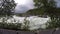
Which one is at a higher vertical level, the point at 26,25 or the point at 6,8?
the point at 6,8

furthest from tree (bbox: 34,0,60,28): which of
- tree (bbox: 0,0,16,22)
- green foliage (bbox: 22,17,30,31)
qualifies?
tree (bbox: 0,0,16,22)

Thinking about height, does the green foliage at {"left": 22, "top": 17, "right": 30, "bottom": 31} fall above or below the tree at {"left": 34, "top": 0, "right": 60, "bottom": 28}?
below

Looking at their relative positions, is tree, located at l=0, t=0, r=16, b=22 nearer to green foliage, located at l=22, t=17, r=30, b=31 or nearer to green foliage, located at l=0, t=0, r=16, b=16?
green foliage, located at l=0, t=0, r=16, b=16

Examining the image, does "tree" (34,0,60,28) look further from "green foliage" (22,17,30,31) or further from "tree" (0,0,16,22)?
"tree" (0,0,16,22)

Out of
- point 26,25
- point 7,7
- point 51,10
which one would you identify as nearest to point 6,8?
point 7,7

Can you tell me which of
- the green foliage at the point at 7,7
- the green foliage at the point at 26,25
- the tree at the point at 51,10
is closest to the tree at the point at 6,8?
the green foliage at the point at 7,7

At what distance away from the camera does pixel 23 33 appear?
4.02 meters

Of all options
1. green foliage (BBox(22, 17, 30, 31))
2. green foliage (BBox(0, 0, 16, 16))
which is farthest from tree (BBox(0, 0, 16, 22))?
green foliage (BBox(22, 17, 30, 31))

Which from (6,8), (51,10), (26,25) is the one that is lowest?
(26,25)

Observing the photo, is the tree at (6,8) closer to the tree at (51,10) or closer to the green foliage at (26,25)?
the green foliage at (26,25)

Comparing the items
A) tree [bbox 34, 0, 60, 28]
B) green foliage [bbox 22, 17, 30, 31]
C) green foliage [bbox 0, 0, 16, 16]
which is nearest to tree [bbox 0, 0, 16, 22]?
green foliage [bbox 0, 0, 16, 16]

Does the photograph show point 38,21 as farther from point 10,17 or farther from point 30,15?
point 10,17

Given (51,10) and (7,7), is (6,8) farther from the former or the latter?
(51,10)

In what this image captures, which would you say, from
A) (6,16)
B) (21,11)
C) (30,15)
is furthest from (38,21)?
(6,16)
